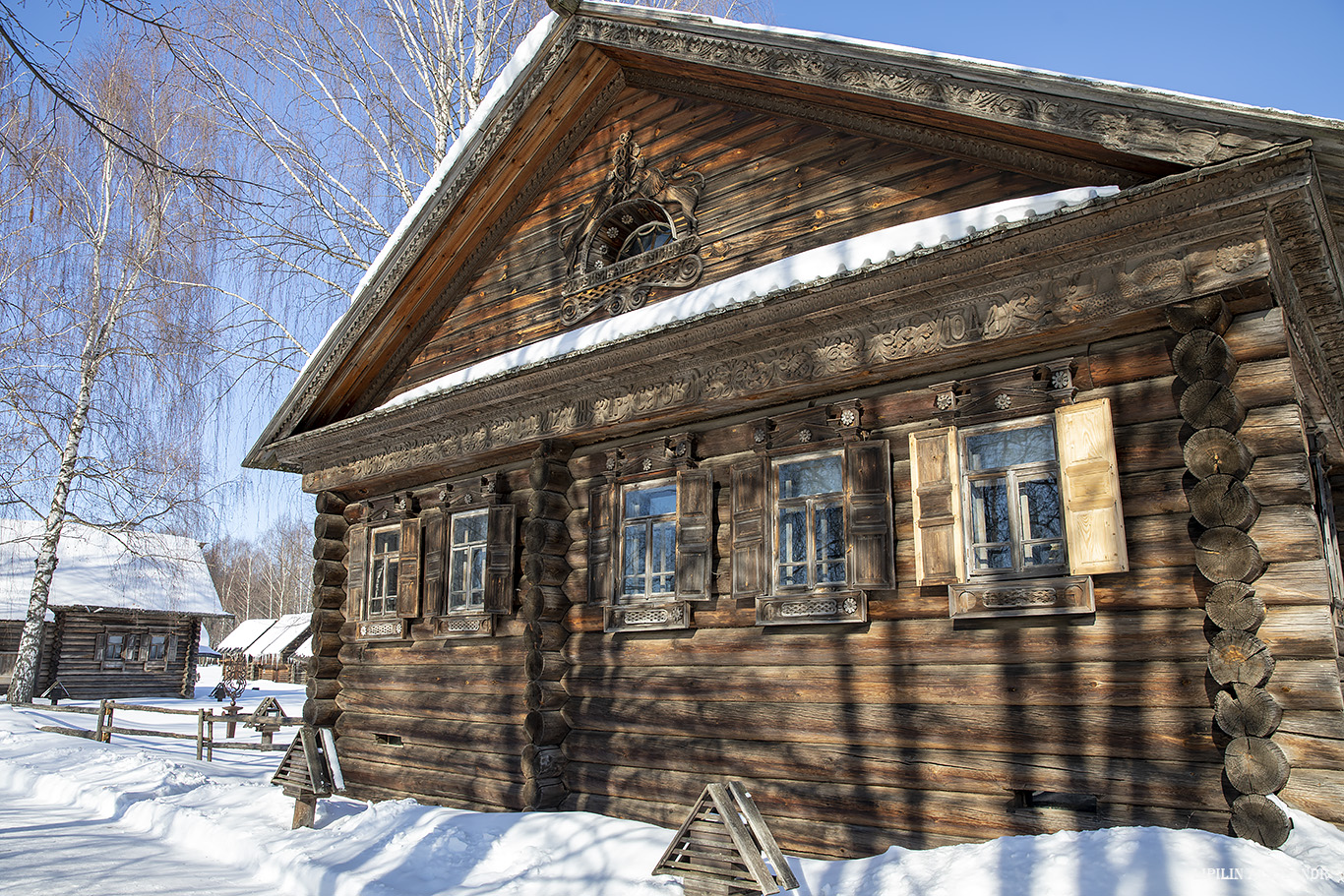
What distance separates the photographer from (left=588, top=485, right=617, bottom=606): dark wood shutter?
7.93 meters

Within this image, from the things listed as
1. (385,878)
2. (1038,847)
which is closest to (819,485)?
(1038,847)

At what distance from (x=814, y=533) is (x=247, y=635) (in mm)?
44992

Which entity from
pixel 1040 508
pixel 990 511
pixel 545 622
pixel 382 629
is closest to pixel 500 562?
pixel 545 622

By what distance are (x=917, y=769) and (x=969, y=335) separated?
9.54 feet

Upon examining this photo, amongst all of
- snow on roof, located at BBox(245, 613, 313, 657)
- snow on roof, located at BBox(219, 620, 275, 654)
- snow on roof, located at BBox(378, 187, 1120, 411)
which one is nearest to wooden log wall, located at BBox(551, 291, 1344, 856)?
snow on roof, located at BBox(378, 187, 1120, 411)

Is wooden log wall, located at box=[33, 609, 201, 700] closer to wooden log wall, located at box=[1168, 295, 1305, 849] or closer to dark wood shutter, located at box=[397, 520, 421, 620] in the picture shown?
dark wood shutter, located at box=[397, 520, 421, 620]

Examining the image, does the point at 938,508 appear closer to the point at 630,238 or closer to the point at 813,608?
the point at 813,608

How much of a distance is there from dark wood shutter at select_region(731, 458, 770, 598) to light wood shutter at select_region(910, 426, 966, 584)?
1.25m

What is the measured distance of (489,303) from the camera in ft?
31.7

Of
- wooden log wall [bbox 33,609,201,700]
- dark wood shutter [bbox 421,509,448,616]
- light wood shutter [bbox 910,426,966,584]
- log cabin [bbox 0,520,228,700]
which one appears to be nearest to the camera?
light wood shutter [bbox 910,426,966,584]

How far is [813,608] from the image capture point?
6.47 meters

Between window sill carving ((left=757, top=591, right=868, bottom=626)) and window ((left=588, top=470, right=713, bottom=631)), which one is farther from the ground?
window ((left=588, top=470, right=713, bottom=631))

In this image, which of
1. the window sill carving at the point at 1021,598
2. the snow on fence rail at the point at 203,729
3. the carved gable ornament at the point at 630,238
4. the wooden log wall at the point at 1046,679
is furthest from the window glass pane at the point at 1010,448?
the snow on fence rail at the point at 203,729

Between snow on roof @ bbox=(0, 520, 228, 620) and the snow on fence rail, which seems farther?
snow on roof @ bbox=(0, 520, 228, 620)
